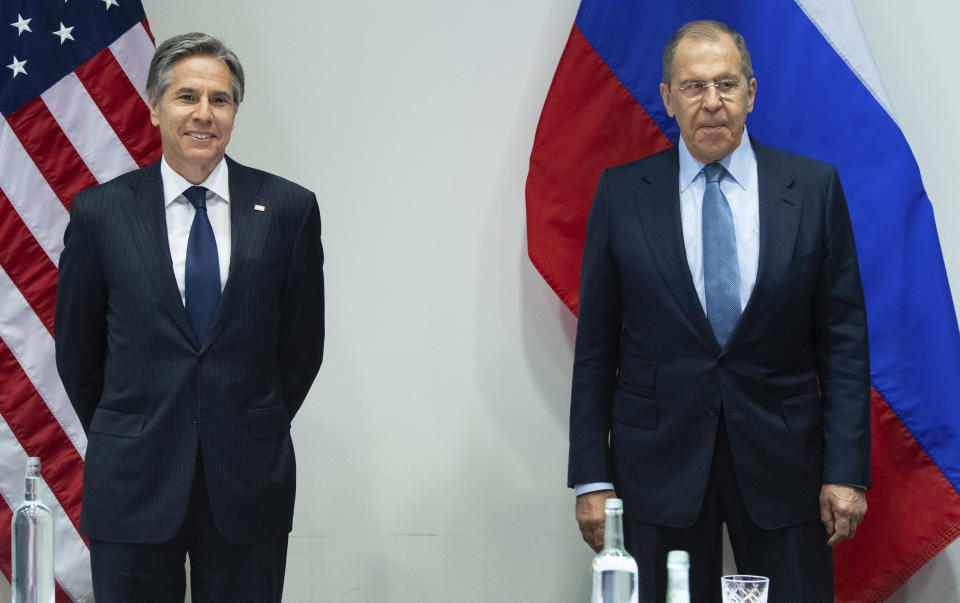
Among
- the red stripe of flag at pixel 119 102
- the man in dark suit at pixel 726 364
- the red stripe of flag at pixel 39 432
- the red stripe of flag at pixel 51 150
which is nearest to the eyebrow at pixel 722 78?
the man in dark suit at pixel 726 364

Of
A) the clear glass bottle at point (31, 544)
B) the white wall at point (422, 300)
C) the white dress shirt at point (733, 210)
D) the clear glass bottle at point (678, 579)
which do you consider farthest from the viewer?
the white wall at point (422, 300)

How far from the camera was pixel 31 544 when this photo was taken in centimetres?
148

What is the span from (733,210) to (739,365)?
31 centimetres

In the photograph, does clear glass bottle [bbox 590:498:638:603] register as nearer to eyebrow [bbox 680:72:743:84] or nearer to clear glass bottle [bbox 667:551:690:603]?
clear glass bottle [bbox 667:551:690:603]

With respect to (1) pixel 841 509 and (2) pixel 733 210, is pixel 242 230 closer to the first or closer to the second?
(2) pixel 733 210

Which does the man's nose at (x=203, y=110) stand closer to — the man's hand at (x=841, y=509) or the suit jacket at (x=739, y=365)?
the suit jacket at (x=739, y=365)

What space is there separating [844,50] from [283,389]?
1.55 meters

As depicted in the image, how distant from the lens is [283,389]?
229cm

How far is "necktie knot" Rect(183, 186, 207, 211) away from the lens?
6.88 ft

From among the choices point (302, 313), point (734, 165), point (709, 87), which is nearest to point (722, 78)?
point (709, 87)

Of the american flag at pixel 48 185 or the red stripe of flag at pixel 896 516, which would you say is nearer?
the red stripe of flag at pixel 896 516

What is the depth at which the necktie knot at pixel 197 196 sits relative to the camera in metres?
2.10

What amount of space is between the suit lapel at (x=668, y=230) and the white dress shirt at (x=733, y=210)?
0.02 m

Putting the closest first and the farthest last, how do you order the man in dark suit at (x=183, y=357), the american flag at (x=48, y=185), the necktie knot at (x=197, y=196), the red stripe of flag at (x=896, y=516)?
1. the man in dark suit at (x=183, y=357)
2. the necktie knot at (x=197, y=196)
3. the red stripe of flag at (x=896, y=516)
4. the american flag at (x=48, y=185)
